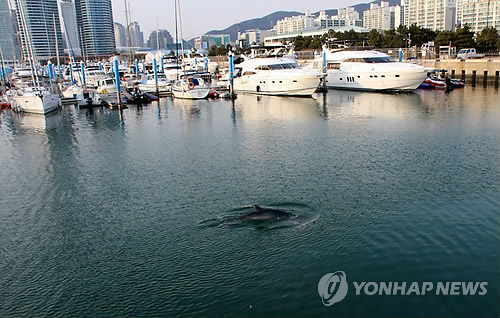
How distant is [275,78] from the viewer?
1880 inches

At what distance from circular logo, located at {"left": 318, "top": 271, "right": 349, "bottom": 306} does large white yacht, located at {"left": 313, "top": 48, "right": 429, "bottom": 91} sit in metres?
38.8

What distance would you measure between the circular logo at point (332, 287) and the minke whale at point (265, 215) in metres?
3.40

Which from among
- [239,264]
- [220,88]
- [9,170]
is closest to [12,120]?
[9,170]

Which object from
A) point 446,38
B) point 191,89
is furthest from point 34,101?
point 446,38

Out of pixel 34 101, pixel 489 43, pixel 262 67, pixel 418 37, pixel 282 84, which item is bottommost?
pixel 34 101

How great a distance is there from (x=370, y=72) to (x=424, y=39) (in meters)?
49.6

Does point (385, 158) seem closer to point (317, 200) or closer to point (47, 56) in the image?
point (317, 200)

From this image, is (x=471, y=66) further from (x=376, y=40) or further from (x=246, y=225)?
(x=246, y=225)

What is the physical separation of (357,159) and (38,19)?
70.6 metres

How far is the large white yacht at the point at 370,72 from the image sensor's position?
151 ft

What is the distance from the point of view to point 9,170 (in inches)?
853

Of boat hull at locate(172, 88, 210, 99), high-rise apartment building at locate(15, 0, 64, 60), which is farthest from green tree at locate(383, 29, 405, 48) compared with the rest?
high-rise apartment building at locate(15, 0, 64, 60)

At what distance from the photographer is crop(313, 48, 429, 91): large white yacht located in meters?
46.0

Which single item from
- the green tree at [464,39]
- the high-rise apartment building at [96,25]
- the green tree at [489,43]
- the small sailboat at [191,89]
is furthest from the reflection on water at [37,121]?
the high-rise apartment building at [96,25]
